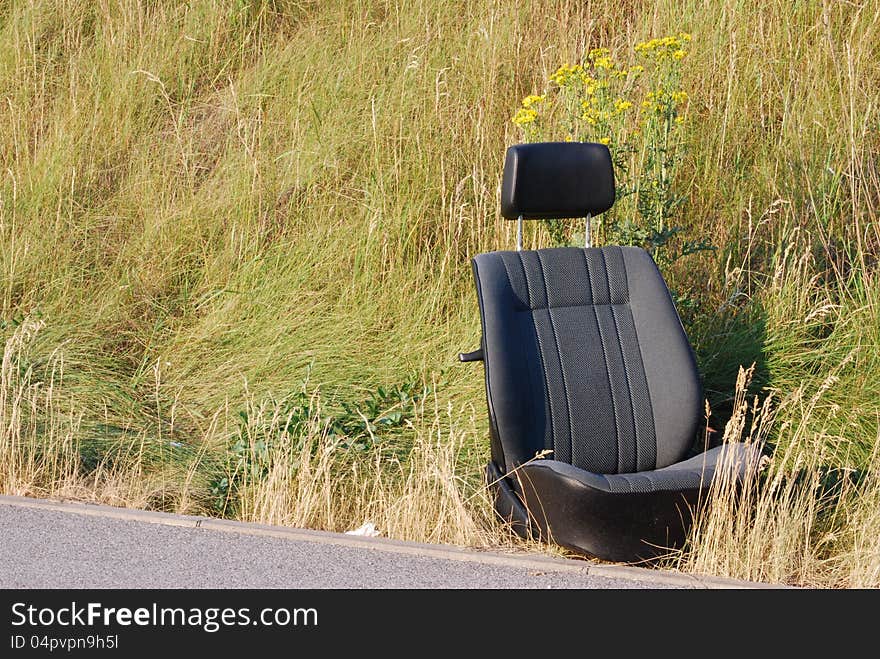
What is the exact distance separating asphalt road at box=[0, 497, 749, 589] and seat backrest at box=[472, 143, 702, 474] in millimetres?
755

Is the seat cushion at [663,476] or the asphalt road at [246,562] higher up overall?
the seat cushion at [663,476]

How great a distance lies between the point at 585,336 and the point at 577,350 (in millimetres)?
77

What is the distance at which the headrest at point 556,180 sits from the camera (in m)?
4.25

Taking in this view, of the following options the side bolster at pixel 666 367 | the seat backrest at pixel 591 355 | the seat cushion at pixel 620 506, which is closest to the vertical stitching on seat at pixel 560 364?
the seat backrest at pixel 591 355

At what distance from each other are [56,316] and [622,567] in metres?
4.40

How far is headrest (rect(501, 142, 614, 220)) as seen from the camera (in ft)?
13.9

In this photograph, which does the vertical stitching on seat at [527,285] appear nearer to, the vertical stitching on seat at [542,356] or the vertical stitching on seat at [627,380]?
the vertical stitching on seat at [542,356]

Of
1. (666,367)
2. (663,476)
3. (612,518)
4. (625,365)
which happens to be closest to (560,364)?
(625,365)

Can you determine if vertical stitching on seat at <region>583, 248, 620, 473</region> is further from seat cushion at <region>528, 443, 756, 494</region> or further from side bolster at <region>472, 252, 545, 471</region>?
seat cushion at <region>528, 443, 756, 494</region>

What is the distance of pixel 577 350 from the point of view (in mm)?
4309

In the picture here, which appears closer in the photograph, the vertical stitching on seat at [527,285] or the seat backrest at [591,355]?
the seat backrest at [591,355]

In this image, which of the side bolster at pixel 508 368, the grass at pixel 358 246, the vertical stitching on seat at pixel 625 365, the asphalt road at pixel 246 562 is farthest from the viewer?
the grass at pixel 358 246

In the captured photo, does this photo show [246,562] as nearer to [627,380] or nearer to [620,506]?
[620,506]

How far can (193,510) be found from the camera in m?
4.50
